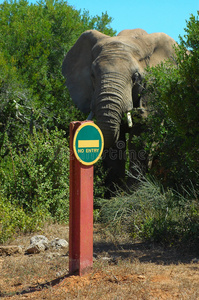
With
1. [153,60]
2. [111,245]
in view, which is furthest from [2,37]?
[111,245]

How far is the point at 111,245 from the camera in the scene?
302 inches

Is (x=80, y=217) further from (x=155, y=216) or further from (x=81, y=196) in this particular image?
(x=155, y=216)

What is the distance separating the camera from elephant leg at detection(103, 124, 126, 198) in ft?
38.2

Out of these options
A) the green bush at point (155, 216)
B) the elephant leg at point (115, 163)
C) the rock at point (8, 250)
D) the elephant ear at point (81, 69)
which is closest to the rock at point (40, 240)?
the rock at point (8, 250)

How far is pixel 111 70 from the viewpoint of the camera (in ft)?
33.0

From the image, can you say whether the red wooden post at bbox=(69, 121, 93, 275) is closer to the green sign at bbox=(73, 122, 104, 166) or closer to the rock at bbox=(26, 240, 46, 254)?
the green sign at bbox=(73, 122, 104, 166)

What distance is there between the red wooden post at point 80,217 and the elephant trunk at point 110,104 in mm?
3830

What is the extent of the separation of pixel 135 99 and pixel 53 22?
5658mm

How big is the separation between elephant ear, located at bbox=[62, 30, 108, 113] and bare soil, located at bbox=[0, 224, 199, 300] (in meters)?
5.12

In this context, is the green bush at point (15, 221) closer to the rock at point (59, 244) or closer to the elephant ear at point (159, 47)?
the rock at point (59, 244)

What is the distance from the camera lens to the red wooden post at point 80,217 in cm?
562

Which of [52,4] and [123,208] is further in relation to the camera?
[52,4]

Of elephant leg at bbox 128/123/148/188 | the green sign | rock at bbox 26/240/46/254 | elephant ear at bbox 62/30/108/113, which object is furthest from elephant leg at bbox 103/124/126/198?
the green sign

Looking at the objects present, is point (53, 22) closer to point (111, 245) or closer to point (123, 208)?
point (123, 208)
